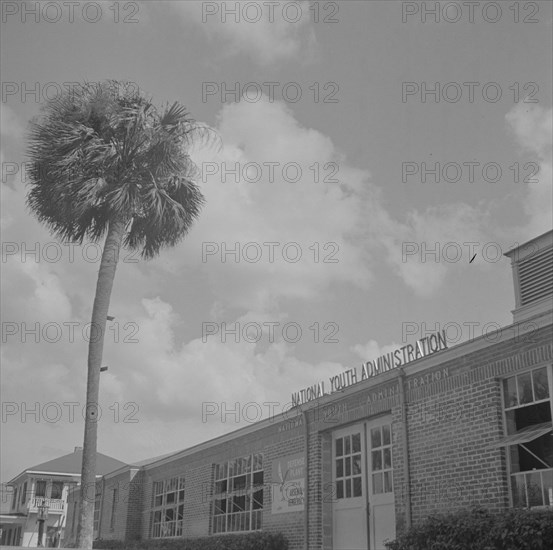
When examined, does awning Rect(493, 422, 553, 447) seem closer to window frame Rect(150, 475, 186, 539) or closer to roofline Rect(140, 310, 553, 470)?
roofline Rect(140, 310, 553, 470)

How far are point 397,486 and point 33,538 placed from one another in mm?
38853

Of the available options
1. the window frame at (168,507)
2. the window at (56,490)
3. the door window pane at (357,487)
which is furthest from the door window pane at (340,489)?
the window at (56,490)

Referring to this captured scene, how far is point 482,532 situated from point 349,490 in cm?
516

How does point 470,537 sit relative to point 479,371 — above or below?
below

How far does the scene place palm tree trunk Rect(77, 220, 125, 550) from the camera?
13625mm

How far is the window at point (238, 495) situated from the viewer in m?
18.1

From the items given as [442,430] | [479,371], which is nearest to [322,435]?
[442,430]

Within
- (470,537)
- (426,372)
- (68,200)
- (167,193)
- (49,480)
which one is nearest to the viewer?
(470,537)

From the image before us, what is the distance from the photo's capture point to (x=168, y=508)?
23266 mm

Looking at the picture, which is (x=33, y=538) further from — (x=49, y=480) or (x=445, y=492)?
(x=445, y=492)

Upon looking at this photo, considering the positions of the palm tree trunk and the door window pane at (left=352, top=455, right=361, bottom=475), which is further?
the door window pane at (left=352, top=455, right=361, bottom=475)

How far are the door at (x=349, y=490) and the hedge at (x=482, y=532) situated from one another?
9.70 ft

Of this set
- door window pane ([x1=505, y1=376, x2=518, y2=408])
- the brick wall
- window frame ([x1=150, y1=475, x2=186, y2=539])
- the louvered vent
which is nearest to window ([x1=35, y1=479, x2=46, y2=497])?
window frame ([x1=150, y1=475, x2=186, y2=539])

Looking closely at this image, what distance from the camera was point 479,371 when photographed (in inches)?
457
